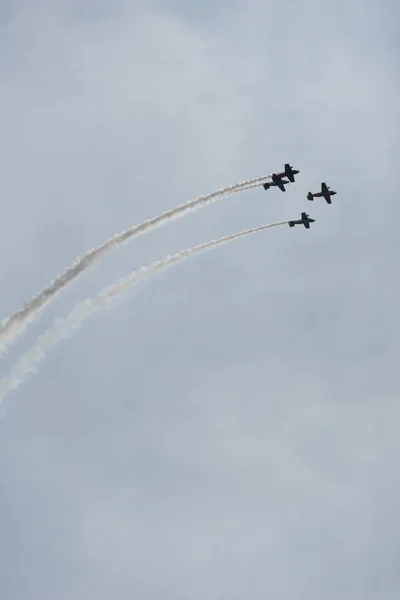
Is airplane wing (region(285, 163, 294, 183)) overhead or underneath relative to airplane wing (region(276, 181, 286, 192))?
overhead

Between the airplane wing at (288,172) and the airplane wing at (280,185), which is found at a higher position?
the airplane wing at (288,172)

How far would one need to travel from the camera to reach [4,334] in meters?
140

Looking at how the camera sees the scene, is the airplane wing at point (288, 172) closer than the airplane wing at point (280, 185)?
No

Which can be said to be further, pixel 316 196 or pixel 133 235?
pixel 316 196

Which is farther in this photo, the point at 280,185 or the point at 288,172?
the point at 288,172

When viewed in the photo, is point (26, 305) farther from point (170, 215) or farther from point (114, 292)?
point (170, 215)

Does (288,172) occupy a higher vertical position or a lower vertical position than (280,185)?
higher

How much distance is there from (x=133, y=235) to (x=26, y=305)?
963 inches

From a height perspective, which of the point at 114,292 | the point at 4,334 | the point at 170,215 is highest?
the point at 170,215

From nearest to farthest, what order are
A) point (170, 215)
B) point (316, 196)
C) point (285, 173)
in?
point (170, 215), point (285, 173), point (316, 196)

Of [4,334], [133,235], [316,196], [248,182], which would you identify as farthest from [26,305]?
[316,196]

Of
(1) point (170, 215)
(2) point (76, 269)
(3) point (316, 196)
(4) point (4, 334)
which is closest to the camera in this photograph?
(4) point (4, 334)

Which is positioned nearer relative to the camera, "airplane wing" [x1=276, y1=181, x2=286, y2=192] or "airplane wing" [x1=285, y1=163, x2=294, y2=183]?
"airplane wing" [x1=276, y1=181, x2=286, y2=192]

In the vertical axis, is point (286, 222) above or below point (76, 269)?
above
